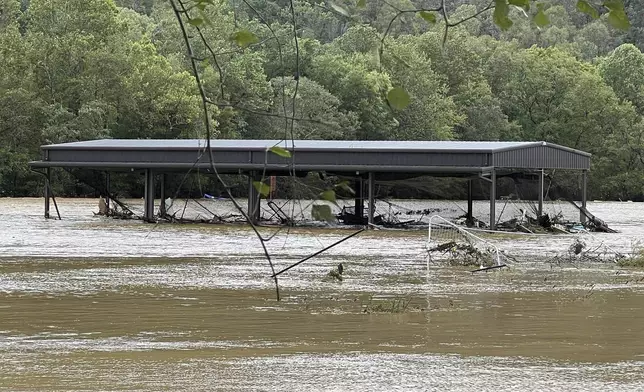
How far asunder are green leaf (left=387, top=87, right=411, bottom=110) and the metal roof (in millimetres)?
38232

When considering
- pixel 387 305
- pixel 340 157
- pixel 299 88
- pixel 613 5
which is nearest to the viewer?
pixel 613 5

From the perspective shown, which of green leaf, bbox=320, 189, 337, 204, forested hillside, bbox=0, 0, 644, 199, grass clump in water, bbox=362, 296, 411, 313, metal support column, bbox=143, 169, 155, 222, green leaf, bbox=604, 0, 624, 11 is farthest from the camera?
forested hillside, bbox=0, 0, 644, 199

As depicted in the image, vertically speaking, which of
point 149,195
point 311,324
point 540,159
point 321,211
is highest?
point 540,159

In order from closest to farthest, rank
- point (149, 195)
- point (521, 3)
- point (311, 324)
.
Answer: point (521, 3) → point (311, 324) → point (149, 195)

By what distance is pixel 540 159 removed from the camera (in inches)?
1810

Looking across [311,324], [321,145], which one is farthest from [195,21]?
[321,145]

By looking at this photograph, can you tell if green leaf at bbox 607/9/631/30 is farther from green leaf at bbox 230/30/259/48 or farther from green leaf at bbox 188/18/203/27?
green leaf at bbox 188/18/203/27

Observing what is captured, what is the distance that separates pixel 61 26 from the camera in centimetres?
8331

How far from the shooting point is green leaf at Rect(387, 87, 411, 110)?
415 cm

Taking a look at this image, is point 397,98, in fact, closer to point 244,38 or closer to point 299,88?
point 244,38

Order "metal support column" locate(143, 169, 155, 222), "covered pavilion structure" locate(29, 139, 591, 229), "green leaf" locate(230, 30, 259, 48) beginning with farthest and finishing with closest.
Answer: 1. "metal support column" locate(143, 169, 155, 222)
2. "covered pavilion structure" locate(29, 139, 591, 229)
3. "green leaf" locate(230, 30, 259, 48)

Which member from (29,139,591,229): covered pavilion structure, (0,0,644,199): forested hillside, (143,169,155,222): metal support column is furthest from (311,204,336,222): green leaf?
(0,0,644,199): forested hillside

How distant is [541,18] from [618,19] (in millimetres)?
264

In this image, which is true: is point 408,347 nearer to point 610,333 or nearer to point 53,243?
point 610,333
